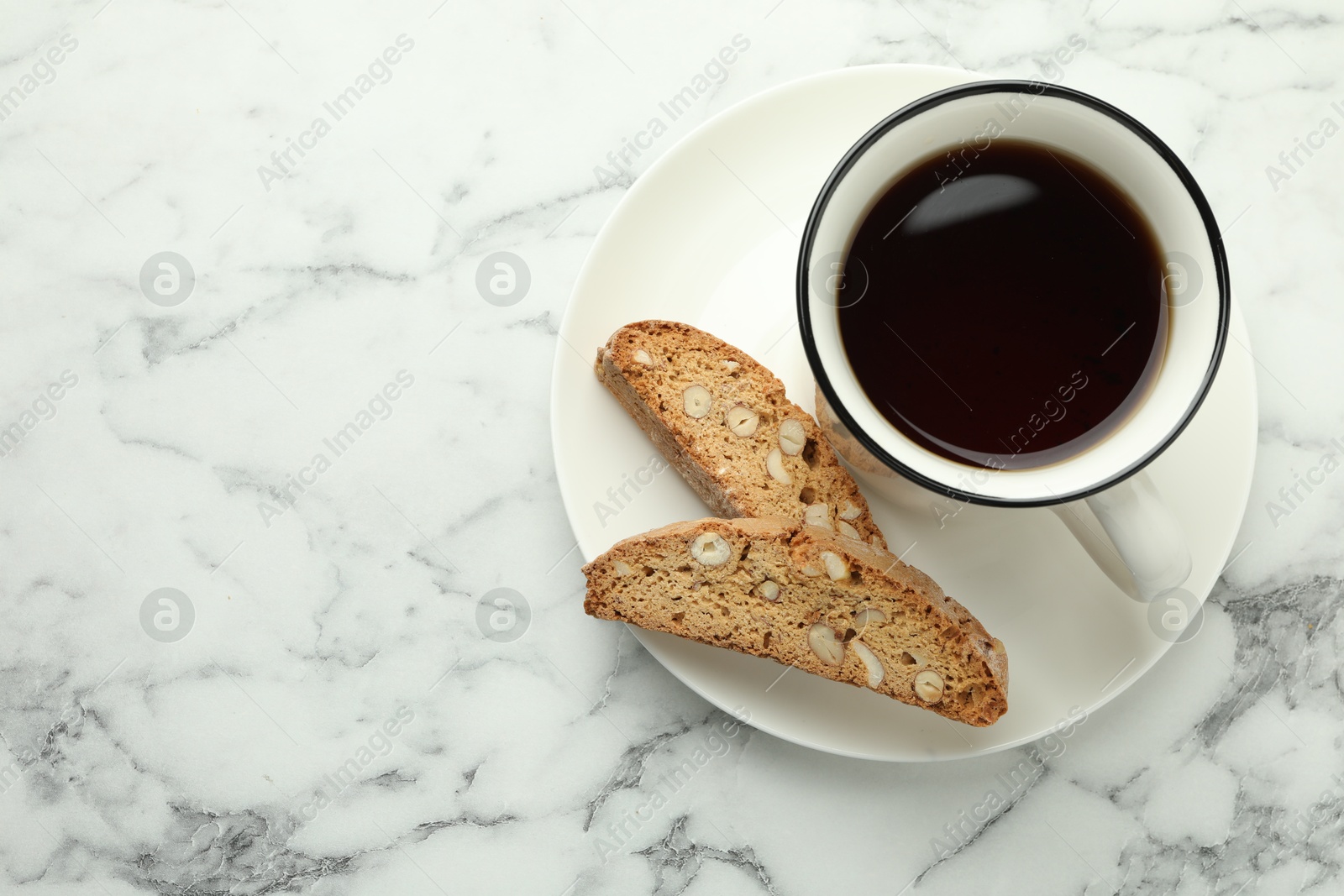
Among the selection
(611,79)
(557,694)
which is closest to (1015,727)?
(557,694)

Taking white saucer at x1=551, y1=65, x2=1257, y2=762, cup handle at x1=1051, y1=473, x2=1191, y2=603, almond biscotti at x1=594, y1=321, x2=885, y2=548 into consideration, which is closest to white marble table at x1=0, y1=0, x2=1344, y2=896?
white saucer at x1=551, y1=65, x2=1257, y2=762

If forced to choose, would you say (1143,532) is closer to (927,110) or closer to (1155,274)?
(1155,274)

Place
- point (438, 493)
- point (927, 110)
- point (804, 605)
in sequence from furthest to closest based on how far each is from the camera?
point (438, 493) < point (804, 605) < point (927, 110)

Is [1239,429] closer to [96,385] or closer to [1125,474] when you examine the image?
[1125,474]

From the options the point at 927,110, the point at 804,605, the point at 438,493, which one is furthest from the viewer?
the point at 438,493

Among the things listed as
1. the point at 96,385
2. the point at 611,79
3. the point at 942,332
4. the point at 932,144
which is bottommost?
the point at 942,332

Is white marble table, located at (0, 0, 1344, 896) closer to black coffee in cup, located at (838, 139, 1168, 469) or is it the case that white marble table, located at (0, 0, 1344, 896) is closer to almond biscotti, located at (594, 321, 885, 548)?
almond biscotti, located at (594, 321, 885, 548)

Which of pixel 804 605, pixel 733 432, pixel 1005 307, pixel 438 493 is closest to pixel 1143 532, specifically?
pixel 1005 307
